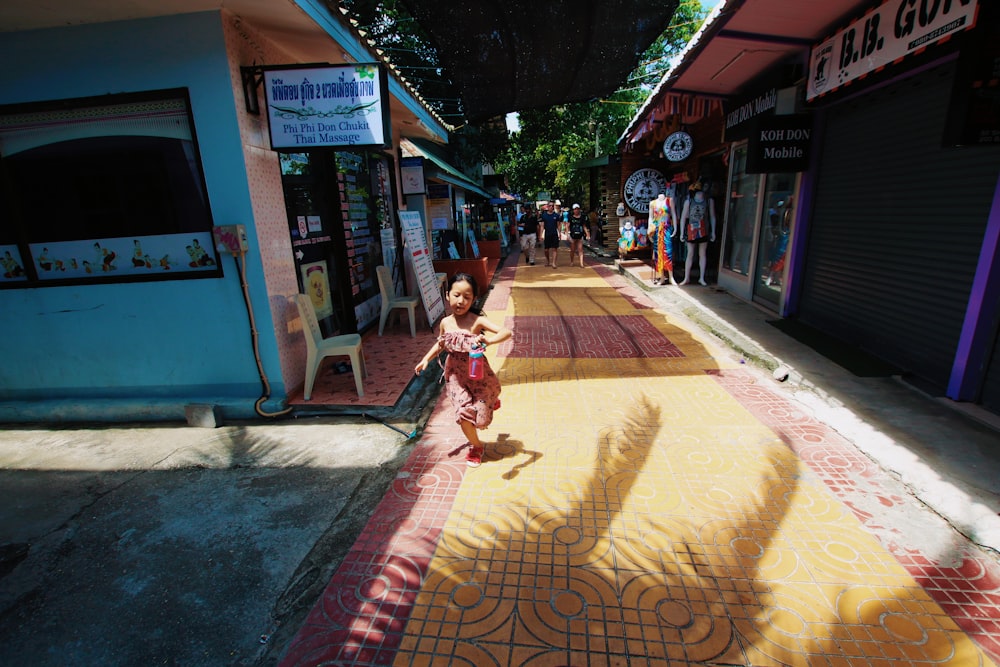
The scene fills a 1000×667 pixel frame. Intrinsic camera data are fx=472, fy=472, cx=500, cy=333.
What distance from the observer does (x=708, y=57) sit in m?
6.38

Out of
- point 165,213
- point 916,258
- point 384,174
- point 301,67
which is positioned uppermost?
point 301,67

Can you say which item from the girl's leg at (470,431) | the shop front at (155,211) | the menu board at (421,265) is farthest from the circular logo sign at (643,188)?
the girl's leg at (470,431)

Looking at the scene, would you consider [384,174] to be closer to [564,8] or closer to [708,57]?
[564,8]

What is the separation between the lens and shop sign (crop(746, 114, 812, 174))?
638 centimetres

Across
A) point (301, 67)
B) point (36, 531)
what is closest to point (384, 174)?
point (301, 67)

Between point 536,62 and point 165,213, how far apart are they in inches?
168

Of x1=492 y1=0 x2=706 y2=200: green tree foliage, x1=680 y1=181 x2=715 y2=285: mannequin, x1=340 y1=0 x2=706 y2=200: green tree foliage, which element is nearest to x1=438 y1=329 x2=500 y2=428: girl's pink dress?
x1=680 y1=181 x2=715 y2=285: mannequin

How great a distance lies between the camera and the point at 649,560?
2590 mm

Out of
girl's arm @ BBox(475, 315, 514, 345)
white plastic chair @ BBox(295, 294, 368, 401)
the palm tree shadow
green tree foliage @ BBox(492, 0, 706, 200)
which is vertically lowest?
the palm tree shadow

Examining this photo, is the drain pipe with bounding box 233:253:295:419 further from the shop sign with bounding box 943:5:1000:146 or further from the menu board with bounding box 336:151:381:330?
the shop sign with bounding box 943:5:1000:146

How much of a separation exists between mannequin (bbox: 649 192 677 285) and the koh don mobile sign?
7.65 meters

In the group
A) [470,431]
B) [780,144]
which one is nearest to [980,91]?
[780,144]

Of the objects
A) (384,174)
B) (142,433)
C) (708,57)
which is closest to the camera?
(142,433)

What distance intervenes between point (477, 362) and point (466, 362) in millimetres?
256
